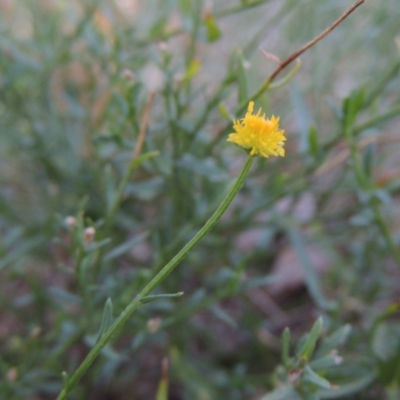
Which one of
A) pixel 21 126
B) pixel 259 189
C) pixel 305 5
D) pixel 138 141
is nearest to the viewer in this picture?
pixel 138 141

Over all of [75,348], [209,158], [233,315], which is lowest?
[75,348]

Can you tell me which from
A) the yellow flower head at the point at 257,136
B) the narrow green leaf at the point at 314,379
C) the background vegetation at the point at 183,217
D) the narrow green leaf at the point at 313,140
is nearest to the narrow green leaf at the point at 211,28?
the background vegetation at the point at 183,217

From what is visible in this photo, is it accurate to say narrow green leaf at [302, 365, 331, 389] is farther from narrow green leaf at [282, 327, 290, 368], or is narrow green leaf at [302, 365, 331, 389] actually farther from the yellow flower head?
the yellow flower head

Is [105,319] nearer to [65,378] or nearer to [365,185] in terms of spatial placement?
[65,378]

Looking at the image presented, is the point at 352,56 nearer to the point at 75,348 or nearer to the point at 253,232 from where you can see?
the point at 253,232

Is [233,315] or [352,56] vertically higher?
[352,56]

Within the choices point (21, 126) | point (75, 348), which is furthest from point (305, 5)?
point (75, 348)

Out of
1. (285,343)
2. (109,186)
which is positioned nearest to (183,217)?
(109,186)
